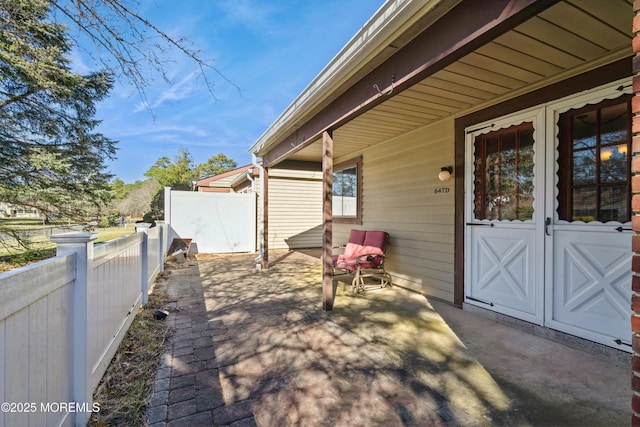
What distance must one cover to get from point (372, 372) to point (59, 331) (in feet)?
6.41

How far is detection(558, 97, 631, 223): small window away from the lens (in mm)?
2545

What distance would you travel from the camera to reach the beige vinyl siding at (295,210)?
30.5 ft

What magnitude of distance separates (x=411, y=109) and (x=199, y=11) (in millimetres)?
2624

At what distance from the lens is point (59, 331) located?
1460mm

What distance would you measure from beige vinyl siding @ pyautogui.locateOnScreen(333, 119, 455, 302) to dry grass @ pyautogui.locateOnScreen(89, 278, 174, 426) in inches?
136

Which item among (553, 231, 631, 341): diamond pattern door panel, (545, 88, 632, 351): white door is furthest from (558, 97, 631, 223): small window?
(553, 231, 631, 341): diamond pattern door panel

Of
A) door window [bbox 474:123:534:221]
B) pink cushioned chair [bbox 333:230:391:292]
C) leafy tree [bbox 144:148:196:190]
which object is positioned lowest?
pink cushioned chair [bbox 333:230:391:292]

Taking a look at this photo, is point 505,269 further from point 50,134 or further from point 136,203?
point 136,203

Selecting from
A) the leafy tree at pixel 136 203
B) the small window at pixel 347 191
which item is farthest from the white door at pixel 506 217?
the leafy tree at pixel 136 203

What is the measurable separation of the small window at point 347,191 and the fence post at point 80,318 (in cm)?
508

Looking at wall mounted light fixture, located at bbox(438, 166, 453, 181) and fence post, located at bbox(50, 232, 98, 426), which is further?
wall mounted light fixture, located at bbox(438, 166, 453, 181)

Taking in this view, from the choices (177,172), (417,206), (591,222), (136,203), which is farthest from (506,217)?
(177,172)

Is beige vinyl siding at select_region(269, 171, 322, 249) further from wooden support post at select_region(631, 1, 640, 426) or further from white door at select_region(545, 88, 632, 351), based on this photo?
wooden support post at select_region(631, 1, 640, 426)

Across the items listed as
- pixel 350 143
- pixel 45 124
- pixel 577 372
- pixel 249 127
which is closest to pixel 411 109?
pixel 350 143
